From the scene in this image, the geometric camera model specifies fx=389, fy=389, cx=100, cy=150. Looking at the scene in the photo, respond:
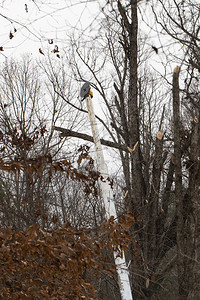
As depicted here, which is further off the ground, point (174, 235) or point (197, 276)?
point (174, 235)

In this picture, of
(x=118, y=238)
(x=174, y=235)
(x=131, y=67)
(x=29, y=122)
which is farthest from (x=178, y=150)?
(x=29, y=122)

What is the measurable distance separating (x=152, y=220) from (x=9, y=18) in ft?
19.3

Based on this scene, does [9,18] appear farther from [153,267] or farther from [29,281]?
[153,267]

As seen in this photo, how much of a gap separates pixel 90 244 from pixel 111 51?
10.5 metres

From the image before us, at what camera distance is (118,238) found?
3453mm

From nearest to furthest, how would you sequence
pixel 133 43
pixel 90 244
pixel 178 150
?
pixel 90 244
pixel 178 150
pixel 133 43

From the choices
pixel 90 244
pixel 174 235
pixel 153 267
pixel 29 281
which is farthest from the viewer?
pixel 174 235

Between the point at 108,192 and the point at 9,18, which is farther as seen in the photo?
the point at 108,192

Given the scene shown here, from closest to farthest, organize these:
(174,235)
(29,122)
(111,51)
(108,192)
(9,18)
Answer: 1. (9,18)
2. (108,192)
3. (174,235)
4. (29,122)
5. (111,51)

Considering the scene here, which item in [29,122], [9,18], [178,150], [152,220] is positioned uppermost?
[29,122]

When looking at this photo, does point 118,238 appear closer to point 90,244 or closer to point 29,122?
point 90,244

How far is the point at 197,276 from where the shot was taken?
7.61 meters

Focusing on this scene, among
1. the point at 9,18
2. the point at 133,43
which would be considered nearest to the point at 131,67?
the point at 133,43

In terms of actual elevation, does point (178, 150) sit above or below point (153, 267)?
above
